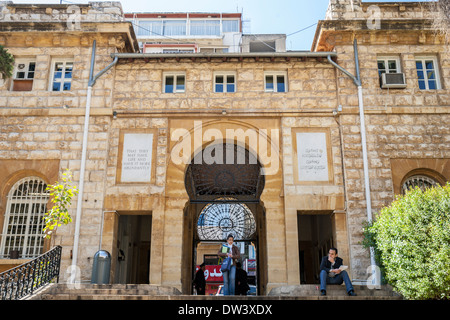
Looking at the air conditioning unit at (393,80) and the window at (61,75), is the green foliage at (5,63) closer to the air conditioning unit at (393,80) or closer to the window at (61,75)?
the window at (61,75)

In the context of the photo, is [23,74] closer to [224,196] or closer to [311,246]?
[224,196]

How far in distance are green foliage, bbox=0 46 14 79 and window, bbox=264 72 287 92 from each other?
8.17 meters

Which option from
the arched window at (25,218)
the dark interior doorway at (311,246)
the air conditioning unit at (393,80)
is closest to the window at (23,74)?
the arched window at (25,218)

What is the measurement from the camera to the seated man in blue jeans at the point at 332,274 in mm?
11453

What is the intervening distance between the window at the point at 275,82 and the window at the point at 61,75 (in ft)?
21.7

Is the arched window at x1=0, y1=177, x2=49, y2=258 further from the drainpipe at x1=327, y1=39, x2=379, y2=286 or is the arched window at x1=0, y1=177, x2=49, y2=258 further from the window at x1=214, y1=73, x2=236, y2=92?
the drainpipe at x1=327, y1=39, x2=379, y2=286

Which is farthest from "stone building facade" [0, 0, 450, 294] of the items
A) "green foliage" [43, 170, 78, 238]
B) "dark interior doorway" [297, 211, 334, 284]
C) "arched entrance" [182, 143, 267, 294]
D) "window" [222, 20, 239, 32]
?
"window" [222, 20, 239, 32]

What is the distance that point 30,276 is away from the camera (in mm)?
12609

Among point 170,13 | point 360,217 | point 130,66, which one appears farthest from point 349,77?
point 170,13

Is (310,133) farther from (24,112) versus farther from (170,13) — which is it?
(170,13)

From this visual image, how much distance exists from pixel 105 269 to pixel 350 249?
708 centimetres

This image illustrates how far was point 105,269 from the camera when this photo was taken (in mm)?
13594
